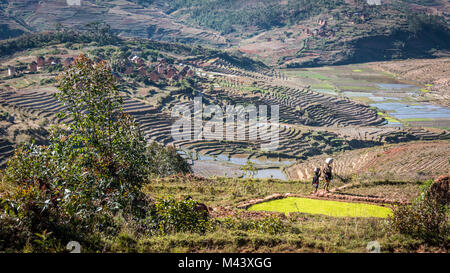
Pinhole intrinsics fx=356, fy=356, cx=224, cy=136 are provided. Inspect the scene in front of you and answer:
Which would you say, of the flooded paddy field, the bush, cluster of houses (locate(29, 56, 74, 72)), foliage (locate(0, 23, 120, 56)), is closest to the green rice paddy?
the bush

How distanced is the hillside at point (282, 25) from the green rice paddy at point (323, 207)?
93424 mm

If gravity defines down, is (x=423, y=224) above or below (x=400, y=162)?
above

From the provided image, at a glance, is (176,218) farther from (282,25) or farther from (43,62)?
(282,25)

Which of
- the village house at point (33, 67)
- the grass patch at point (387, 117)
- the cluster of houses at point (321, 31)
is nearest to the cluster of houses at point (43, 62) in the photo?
the village house at point (33, 67)

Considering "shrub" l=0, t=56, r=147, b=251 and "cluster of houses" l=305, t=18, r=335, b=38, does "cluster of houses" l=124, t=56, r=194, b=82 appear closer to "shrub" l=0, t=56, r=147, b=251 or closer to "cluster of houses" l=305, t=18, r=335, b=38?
"shrub" l=0, t=56, r=147, b=251

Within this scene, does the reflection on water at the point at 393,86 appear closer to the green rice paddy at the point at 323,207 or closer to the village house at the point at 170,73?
the village house at the point at 170,73

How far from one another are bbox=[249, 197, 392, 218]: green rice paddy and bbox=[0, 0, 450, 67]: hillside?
93.4 metres

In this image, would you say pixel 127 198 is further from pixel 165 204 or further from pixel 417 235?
pixel 417 235

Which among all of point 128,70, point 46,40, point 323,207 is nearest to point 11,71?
point 128,70

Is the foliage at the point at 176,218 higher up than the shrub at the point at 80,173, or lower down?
lower down

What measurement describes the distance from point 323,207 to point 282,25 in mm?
136221

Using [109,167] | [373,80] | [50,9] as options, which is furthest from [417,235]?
[50,9]

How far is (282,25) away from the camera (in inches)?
5379

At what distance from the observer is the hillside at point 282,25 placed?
10525cm
